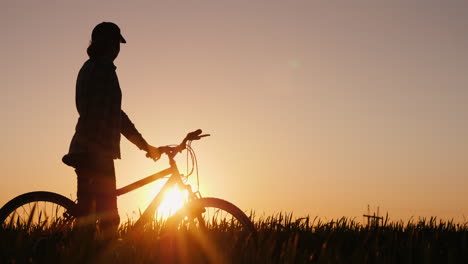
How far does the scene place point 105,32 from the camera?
5.82 m

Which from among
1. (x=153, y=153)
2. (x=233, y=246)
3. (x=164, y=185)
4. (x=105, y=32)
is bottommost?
(x=233, y=246)

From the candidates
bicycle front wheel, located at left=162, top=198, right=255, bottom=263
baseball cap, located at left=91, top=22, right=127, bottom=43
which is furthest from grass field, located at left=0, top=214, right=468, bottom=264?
baseball cap, located at left=91, top=22, right=127, bottom=43

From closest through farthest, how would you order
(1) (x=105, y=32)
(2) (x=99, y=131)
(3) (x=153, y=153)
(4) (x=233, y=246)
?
(4) (x=233, y=246) → (2) (x=99, y=131) → (1) (x=105, y=32) → (3) (x=153, y=153)

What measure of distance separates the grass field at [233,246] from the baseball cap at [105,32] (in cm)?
206

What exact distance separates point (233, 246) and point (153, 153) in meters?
1.77

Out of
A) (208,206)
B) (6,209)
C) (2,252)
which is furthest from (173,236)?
(6,209)

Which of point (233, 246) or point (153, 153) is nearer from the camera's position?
point (233, 246)

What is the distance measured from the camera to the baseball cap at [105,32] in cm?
582

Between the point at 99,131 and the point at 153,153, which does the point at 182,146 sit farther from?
the point at 99,131

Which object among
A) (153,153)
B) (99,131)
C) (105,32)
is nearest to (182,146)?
(153,153)

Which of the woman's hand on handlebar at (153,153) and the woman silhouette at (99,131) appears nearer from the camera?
the woman silhouette at (99,131)

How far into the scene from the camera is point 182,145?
229 inches

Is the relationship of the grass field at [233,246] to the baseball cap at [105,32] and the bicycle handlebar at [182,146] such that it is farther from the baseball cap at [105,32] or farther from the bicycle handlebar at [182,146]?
the baseball cap at [105,32]

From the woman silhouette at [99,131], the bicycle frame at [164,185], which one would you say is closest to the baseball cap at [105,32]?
the woman silhouette at [99,131]
